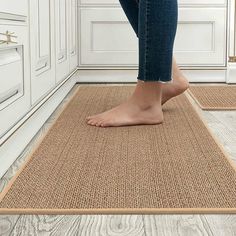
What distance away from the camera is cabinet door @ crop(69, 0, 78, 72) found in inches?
89.6

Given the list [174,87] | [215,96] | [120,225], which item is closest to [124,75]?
[215,96]

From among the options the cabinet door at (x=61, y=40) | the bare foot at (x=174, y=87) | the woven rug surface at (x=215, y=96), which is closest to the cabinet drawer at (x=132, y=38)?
the woven rug surface at (x=215, y=96)

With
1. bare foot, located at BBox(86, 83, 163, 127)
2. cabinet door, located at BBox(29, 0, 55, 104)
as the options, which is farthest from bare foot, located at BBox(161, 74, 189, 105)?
cabinet door, located at BBox(29, 0, 55, 104)

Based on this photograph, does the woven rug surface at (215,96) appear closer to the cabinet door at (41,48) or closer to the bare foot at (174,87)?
the bare foot at (174,87)

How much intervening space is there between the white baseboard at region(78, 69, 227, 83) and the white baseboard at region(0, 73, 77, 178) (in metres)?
0.72

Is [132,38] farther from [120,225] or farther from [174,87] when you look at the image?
[120,225]

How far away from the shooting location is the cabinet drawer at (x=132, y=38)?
2537 millimetres

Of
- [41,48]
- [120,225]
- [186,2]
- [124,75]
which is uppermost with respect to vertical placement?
[186,2]

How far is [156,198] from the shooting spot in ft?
2.75

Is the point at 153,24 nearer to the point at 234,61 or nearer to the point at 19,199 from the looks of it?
the point at 19,199

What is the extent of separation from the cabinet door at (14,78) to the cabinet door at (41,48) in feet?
0.31

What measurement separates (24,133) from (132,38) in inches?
56.0

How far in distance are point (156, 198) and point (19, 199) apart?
8.7 inches

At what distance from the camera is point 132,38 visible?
8.45ft
